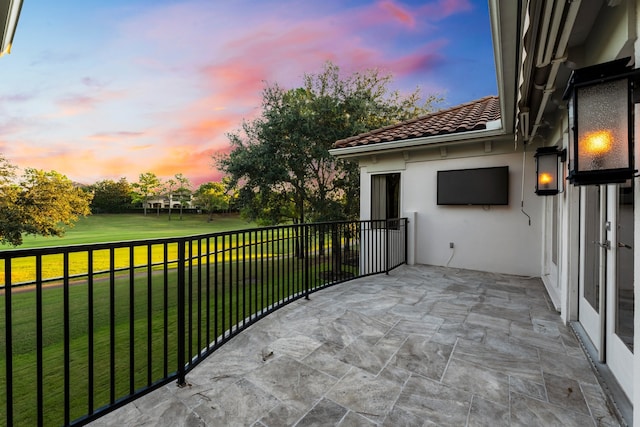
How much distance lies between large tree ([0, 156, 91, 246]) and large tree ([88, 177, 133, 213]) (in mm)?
16477

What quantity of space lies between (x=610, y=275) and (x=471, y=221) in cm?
349

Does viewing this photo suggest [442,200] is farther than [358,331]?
Yes

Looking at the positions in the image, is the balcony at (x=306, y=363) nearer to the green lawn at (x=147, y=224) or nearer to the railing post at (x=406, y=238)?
the railing post at (x=406, y=238)

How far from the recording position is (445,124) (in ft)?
18.0

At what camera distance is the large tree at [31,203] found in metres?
10.1

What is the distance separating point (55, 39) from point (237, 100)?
5771 mm

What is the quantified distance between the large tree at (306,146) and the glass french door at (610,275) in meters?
7.26

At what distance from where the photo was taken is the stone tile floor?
4.85 ft

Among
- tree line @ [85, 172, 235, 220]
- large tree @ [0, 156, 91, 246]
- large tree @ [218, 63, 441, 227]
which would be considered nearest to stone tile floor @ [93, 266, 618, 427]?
large tree @ [218, 63, 441, 227]

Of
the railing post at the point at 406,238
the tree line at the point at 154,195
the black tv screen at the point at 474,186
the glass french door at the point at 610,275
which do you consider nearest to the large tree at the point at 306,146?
the railing post at the point at 406,238

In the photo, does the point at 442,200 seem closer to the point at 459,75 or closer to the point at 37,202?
the point at 459,75

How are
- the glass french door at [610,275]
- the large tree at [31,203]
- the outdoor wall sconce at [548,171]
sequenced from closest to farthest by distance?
the glass french door at [610,275] < the outdoor wall sconce at [548,171] < the large tree at [31,203]

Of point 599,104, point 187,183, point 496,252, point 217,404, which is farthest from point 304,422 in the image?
point 187,183

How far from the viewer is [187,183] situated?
33.2 metres
